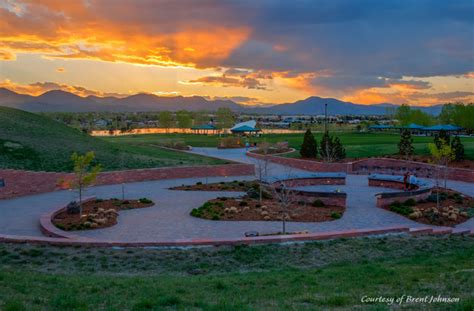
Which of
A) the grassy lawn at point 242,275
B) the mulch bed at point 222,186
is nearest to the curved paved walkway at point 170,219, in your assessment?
the mulch bed at point 222,186

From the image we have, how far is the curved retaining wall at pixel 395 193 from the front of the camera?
17609 mm

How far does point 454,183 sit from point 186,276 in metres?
19.5

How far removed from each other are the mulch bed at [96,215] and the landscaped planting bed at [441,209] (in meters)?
9.81

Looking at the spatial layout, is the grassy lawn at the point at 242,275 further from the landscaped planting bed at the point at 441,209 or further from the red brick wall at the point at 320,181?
the red brick wall at the point at 320,181

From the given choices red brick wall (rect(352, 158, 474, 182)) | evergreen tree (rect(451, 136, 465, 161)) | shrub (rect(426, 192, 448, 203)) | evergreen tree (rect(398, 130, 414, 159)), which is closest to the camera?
shrub (rect(426, 192, 448, 203))

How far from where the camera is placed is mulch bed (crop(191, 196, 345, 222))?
1544cm

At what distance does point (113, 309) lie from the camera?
6.00 metres

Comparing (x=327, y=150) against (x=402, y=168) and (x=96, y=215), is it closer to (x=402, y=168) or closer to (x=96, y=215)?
(x=402, y=168)

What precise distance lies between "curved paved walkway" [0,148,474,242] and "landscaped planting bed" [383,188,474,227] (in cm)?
40

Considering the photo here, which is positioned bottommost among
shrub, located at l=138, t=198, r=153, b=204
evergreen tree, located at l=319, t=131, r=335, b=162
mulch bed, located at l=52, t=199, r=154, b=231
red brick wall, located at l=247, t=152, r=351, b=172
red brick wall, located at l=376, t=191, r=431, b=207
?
mulch bed, located at l=52, t=199, r=154, b=231

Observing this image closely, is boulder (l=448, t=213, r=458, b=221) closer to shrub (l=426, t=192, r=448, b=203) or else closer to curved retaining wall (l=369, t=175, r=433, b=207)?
curved retaining wall (l=369, t=175, r=433, b=207)

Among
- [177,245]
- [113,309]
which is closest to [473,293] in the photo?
[113,309]

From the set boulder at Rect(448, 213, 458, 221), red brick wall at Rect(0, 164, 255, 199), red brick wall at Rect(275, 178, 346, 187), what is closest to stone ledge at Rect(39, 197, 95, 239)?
red brick wall at Rect(0, 164, 255, 199)

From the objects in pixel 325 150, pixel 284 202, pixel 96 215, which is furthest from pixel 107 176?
pixel 325 150
